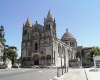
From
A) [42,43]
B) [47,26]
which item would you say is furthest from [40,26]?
[42,43]

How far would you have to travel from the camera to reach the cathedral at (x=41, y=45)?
4853 cm

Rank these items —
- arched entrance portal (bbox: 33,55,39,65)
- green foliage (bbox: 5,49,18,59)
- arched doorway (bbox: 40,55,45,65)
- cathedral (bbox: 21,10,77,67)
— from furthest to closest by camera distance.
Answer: green foliage (bbox: 5,49,18,59) → arched entrance portal (bbox: 33,55,39,65) → arched doorway (bbox: 40,55,45,65) → cathedral (bbox: 21,10,77,67)

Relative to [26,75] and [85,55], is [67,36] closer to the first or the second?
[85,55]

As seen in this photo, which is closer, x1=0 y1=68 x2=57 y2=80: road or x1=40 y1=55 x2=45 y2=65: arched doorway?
x1=0 y1=68 x2=57 y2=80: road

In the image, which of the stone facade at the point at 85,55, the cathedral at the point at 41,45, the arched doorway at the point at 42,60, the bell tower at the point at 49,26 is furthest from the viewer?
the stone facade at the point at 85,55

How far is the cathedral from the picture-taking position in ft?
159

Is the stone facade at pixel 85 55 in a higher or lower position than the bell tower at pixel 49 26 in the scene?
lower

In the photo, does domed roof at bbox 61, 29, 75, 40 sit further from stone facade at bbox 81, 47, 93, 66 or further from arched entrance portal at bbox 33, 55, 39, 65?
arched entrance portal at bbox 33, 55, 39, 65

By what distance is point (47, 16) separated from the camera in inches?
2090

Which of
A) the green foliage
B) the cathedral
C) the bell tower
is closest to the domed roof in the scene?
the cathedral

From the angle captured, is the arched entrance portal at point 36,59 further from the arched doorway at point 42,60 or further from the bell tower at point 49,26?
the bell tower at point 49,26

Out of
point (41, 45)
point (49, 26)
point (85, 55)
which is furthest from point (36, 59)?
point (85, 55)

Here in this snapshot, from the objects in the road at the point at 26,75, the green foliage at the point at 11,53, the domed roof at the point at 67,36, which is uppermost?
the domed roof at the point at 67,36

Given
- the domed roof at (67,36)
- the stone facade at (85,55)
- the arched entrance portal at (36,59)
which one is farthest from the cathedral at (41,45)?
the stone facade at (85,55)
